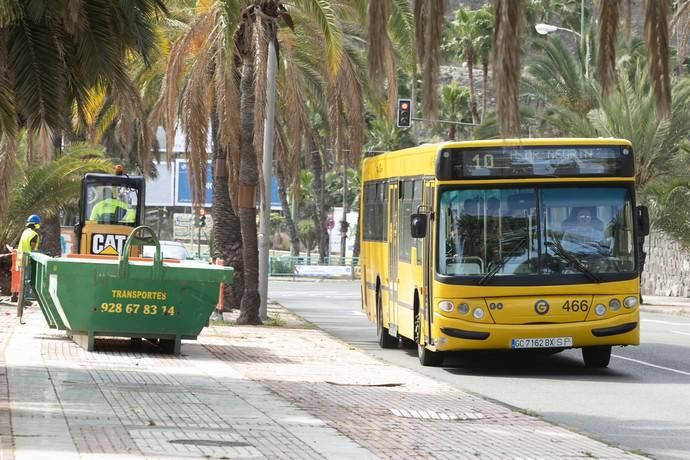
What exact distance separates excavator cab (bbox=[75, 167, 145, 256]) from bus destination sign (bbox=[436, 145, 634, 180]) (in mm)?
13966

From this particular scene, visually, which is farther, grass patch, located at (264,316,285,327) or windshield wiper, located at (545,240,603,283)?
grass patch, located at (264,316,285,327)

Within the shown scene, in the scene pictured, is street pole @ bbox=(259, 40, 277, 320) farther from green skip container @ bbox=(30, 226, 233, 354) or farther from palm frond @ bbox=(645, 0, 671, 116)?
palm frond @ bbox=(645, 0, 671, 116)

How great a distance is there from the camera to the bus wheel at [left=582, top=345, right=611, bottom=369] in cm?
1903

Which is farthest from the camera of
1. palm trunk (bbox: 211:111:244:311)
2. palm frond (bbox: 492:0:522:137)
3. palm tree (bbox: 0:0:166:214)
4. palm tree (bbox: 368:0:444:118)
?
palm trunk (bbox: 211:111:244:311)

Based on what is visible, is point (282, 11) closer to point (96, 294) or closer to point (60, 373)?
point (96, 294)

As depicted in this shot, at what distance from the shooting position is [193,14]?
102ft

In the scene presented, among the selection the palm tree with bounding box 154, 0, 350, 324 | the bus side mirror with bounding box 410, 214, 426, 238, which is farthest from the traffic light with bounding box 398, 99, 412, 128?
the bus side mirror with bounding box 410, 214, 426, 238

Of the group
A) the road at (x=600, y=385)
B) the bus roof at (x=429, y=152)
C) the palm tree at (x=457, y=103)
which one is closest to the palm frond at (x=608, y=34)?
the road at (x=600, y=385)

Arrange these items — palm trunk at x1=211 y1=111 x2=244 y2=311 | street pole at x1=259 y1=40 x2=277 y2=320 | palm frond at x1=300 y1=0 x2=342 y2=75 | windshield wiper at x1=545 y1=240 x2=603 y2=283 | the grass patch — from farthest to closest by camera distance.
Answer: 1. palm trunk at x1=211 y1=111 x2=244 y2=311
2. the grass patch
3. street pole at x1=259 y1=40 x2=277 y2=320
4. palm frond at x1=300 y1=0 x2=342 y2=75
5. windshield wiper at x1=545 y1=240 x2=603 y2=283

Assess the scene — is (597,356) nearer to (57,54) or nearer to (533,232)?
(533,232)

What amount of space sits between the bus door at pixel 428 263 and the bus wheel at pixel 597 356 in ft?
7.50

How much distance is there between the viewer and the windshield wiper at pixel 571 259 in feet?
58.5

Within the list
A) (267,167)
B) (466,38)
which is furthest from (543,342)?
(466,38)

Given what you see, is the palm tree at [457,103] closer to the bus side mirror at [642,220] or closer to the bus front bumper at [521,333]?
the bus side mirror at [642,220]
